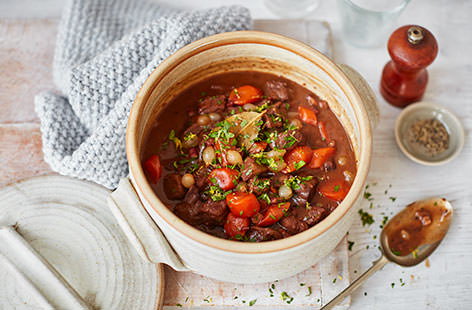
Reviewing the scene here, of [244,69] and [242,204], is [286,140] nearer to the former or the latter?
[242,204]

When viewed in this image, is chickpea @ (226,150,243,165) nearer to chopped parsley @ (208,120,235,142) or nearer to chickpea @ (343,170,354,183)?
chopped parsley @ (208,120,235,142)

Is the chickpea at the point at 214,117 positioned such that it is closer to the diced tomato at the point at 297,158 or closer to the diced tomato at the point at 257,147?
the diced tomato at the point at 257,147

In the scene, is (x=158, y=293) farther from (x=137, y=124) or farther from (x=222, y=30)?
(x=222, y=30)

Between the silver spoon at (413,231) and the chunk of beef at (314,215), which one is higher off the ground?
the chunk of beef at (314,215)

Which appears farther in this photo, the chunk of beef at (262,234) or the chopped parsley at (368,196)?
the chopped parsley at (368,196)

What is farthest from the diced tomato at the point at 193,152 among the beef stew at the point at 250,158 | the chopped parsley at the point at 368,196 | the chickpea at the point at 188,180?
the chopped parsley at the point at 368,196

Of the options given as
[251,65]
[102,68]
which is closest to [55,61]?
[102,68]

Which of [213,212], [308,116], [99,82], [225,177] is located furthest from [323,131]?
[99,82]
